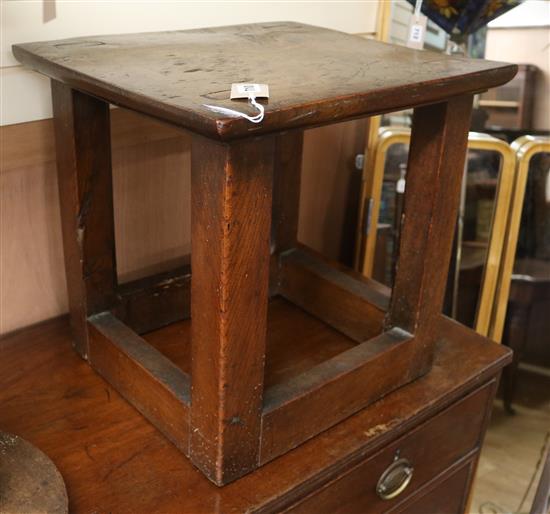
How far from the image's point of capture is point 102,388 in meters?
0.88

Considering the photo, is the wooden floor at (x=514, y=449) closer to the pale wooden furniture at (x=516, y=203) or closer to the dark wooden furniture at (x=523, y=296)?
the dark wooden furniture at (x=523, y=296)

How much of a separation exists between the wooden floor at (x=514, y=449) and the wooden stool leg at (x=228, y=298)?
101cm

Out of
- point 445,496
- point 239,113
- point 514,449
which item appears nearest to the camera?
point 239,113

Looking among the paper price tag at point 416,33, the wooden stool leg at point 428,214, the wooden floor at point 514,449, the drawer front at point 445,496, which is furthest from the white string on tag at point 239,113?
the wooden floor at point 514,449

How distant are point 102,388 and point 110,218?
0.21 meters

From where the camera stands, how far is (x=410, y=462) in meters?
0.93

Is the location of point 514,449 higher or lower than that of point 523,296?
lower

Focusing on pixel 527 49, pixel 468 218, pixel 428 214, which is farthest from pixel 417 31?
pixel 428 214

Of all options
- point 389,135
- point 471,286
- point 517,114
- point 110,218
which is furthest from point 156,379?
point 517,114

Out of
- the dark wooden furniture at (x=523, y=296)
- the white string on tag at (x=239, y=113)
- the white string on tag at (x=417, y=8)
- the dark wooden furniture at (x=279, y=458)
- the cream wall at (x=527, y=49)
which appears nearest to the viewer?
the white string on tag at (x=239, y=113)

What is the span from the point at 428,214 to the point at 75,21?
0.50 metres

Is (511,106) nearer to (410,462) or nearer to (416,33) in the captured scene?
(416,33)

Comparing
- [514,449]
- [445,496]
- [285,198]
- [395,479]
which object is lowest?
[514,449]

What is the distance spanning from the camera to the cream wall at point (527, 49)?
1.39 meters
